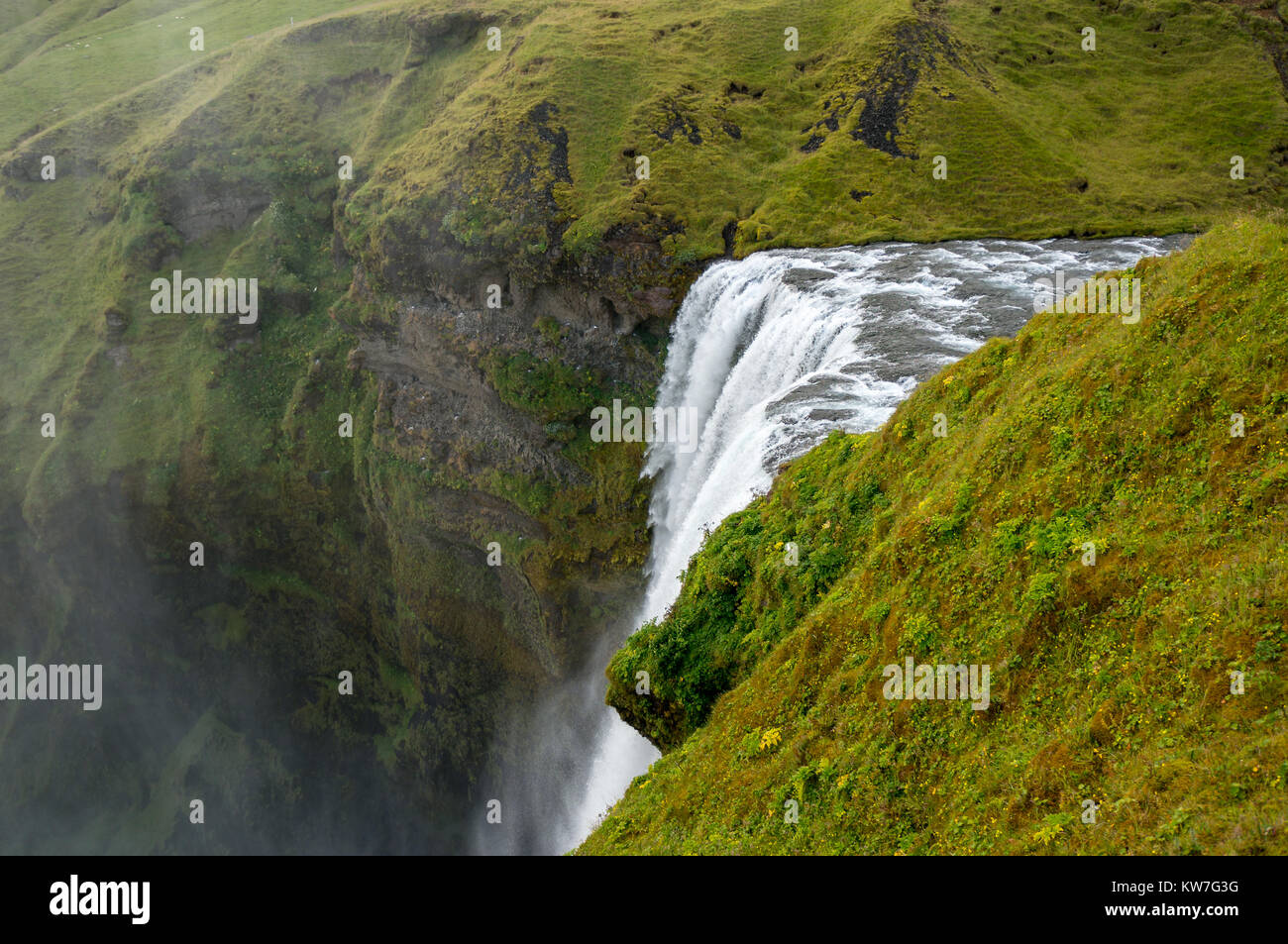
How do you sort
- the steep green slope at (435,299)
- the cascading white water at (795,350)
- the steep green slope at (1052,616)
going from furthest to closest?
the steep green slope at (435,299)
the cascading white water at (795,350)
the steep green slope at (1052,616)

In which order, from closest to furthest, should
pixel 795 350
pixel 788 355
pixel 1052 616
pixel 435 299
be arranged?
pixel 1052 616 < pixel 795 350 < pixel 788 355 < pixel 435 299

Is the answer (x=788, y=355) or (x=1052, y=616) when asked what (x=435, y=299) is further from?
(x=1052, y=616)

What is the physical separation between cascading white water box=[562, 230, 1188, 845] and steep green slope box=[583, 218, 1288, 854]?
18.7ft

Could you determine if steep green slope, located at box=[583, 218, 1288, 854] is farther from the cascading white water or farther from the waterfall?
the waterfall

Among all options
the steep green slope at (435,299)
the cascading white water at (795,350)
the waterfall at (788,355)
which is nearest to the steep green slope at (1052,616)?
the cascading white water at (795,350)

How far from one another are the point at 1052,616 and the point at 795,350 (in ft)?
53.7

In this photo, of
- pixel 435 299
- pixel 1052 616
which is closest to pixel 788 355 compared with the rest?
pixel 1052 616

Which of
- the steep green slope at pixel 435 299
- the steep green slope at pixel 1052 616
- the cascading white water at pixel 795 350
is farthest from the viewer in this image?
the steep green slope at pixel 435 299

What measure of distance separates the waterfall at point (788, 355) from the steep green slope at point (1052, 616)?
6075 mm

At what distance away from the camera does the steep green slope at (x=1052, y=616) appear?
22.7ft

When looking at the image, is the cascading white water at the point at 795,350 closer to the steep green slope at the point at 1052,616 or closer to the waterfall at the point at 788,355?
the waterfall at the point at 788,355

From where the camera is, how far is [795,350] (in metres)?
24.2

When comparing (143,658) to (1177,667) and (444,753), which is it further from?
(1177,667)

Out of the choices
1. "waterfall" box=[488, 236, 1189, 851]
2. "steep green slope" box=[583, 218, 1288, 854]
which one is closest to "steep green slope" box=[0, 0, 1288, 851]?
"waterfall" box=[488, 236, 1189, 851]
